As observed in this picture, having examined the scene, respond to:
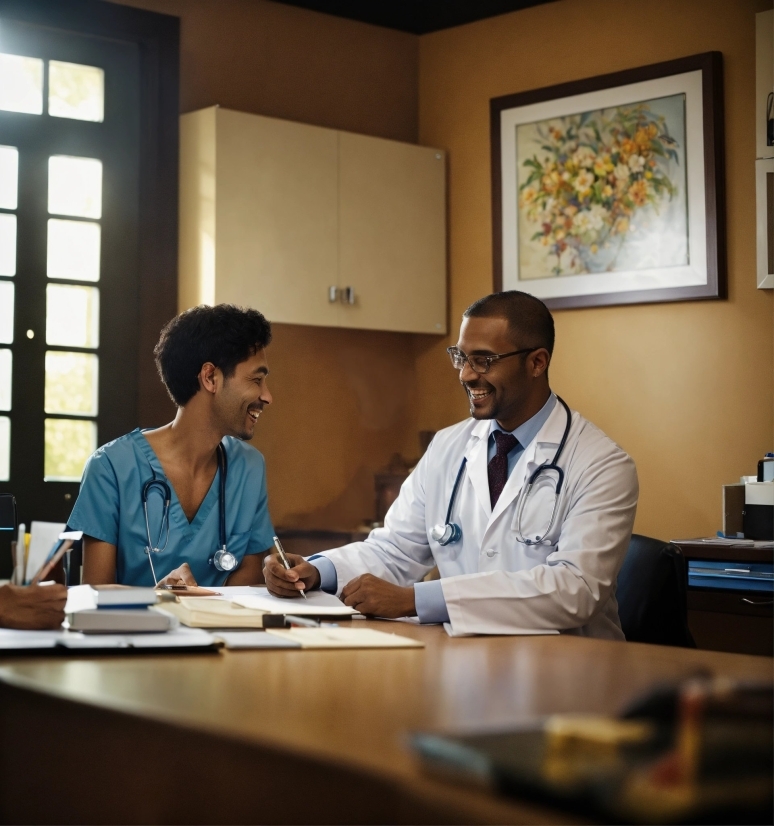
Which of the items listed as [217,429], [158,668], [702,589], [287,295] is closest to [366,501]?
[287,295]

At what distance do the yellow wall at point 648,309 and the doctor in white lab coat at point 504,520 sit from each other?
4.78 ft

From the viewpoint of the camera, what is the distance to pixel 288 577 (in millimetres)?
2279

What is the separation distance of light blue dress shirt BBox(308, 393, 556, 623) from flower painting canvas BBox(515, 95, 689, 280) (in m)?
1.59

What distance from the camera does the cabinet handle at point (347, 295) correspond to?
430 cm

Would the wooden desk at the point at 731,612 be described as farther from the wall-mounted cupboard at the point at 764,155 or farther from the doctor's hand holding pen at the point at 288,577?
the doctor's hand holding pen at the point at 288,577

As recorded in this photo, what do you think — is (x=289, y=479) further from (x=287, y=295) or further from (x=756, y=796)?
(x=756, y=796)

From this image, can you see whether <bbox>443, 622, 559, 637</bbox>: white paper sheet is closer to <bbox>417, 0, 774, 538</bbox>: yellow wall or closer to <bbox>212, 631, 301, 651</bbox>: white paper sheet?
<bbox>212, 631, 301, 651</bbox>: white paper sheet

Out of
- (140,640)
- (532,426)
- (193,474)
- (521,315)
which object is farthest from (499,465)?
(140,640)

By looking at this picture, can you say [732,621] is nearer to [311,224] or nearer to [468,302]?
[468,302]

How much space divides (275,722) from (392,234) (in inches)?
137

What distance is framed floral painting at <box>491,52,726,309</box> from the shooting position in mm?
3928

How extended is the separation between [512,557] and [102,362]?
2049 millimetres

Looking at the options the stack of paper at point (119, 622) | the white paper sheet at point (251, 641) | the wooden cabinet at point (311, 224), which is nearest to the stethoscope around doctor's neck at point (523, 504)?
the white paper sheet at point (251, 641)

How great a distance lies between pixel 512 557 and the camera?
2.41 meters
